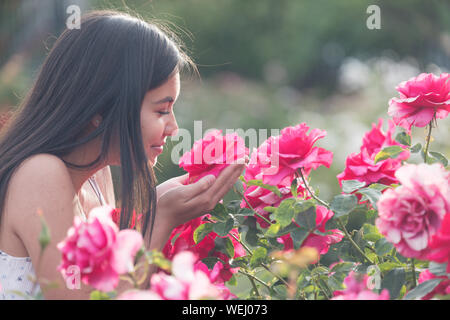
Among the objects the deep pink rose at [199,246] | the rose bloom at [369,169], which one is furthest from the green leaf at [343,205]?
the deep pink rose at [199,246]

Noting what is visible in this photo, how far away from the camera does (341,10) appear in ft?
34.4

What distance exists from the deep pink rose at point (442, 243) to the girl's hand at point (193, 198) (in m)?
0.36

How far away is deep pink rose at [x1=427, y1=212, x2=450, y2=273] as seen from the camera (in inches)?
20.3

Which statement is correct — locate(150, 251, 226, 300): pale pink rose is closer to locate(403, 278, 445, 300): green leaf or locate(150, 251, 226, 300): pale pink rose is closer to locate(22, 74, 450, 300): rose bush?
locate(22, 74, 450, 300): rose bush

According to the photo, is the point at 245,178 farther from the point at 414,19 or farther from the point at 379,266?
the point at 414,19

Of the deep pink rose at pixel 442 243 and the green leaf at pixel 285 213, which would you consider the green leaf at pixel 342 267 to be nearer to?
the green leaf at pixel 285 213

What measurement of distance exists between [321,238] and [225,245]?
0.50ft

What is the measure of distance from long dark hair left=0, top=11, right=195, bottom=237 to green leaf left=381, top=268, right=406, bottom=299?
16.3 inches

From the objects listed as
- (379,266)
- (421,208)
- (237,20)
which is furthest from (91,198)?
(237,20)

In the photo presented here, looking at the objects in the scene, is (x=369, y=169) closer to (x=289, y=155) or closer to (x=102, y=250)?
(x=289, y=155)

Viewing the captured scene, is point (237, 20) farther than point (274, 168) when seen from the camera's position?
Yes

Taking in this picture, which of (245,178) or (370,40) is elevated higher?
(370,40)
